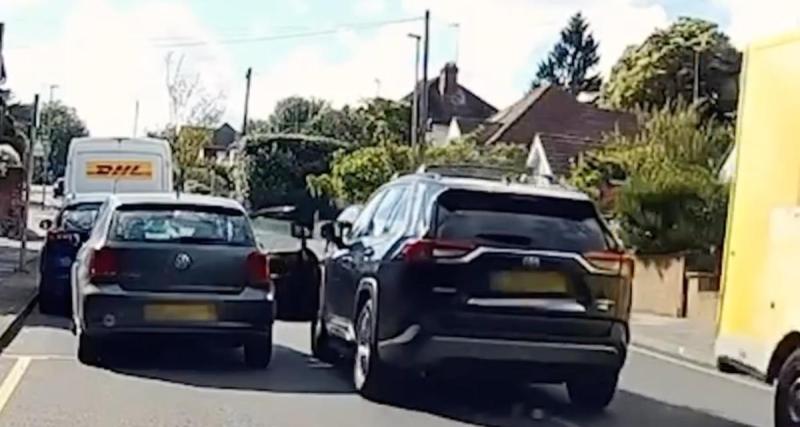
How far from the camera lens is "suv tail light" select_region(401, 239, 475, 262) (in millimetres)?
11148

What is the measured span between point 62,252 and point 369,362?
24.3 ft

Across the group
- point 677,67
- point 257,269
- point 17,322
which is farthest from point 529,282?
point 677,67

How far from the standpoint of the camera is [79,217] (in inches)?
741

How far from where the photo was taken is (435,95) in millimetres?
84062

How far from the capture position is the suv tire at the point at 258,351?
43.4 feet

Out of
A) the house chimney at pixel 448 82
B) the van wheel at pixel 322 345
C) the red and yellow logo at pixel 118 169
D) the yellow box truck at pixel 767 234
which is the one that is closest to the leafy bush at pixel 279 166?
the red and yellow logo at pixel 118 169

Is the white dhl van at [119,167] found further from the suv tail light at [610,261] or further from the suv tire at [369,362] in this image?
the suv tail light at [610,261]

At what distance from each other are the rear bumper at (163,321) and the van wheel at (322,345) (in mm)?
1236

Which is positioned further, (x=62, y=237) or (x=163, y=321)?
(x=62, y=237)

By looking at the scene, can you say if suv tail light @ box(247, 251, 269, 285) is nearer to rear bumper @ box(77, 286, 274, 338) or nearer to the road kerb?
rear bumper @ box(77, 286, 274, 338)

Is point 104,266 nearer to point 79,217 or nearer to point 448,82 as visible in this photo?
point 79,217

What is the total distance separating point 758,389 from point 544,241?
13.7 ft

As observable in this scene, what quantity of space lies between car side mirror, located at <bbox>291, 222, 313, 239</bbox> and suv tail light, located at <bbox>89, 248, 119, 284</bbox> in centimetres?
523

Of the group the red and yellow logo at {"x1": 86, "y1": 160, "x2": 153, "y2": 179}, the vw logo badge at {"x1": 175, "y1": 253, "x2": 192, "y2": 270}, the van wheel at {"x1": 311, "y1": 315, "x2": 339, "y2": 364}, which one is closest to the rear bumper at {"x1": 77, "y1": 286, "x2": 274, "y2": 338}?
the vw logo badge at {"x1": 175, "y1": 253, "x2": 192, "y2": 270}
